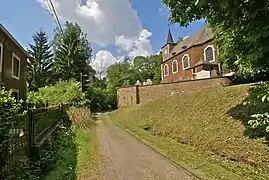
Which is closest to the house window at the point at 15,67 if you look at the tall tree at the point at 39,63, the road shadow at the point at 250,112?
the road shadow at the point at 250,112

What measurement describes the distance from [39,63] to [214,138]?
1617 inches

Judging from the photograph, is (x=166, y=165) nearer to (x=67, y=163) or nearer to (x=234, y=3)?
(x=67, y=163)

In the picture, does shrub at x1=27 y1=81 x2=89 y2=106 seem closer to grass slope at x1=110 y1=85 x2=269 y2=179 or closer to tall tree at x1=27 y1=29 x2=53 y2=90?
grass slope at x1=110 y1=85 x2=269 y2=179

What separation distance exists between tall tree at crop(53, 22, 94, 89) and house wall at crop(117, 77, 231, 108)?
496 inches

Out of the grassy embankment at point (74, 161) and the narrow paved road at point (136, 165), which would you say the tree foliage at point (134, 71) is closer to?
the grassy embankment at point (74, 161)

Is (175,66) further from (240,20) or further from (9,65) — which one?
(240,20)

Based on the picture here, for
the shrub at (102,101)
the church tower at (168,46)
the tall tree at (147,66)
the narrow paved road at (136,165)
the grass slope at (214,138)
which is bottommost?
the narrow paved road at (136,165)

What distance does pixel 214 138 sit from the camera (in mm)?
7738

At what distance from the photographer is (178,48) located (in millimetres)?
49406

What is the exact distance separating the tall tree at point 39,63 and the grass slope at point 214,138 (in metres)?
33.1

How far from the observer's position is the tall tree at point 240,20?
15.4 feet

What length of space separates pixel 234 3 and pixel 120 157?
4904 millimetres

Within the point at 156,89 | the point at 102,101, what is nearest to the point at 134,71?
the point at 102,101

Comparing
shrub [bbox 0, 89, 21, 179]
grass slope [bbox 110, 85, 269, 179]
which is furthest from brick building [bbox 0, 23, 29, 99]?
shrub [bbox 0, 89, 21, 179]
